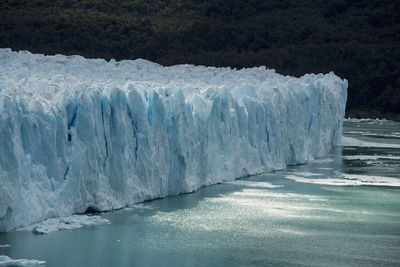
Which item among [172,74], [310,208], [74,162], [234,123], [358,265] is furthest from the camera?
[172,74]

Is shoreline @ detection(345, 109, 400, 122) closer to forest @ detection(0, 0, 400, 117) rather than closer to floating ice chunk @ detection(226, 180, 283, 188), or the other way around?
forest @ detection(0, 0, 400, 117)

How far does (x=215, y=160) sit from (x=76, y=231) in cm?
455

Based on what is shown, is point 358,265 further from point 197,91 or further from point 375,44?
point 375,44

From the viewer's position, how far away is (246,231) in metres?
8.84

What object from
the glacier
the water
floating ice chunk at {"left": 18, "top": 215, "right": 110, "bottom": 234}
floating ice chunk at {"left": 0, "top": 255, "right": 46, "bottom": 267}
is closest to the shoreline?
the glacier

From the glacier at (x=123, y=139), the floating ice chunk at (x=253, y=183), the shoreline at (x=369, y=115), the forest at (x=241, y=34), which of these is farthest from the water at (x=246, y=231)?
the shoreline at (x=369, y=115)

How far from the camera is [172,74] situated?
57.3 ft

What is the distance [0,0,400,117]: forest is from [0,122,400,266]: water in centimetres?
2801

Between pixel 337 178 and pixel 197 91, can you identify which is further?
pixel 337 178

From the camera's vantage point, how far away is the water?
24.5ft

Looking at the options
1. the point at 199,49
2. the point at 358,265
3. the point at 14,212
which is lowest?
the point at 358,265

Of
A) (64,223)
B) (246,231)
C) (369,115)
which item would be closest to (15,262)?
(64,223)

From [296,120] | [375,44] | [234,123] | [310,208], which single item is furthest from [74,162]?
[375,44]

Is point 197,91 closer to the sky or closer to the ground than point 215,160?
closer to the sky
